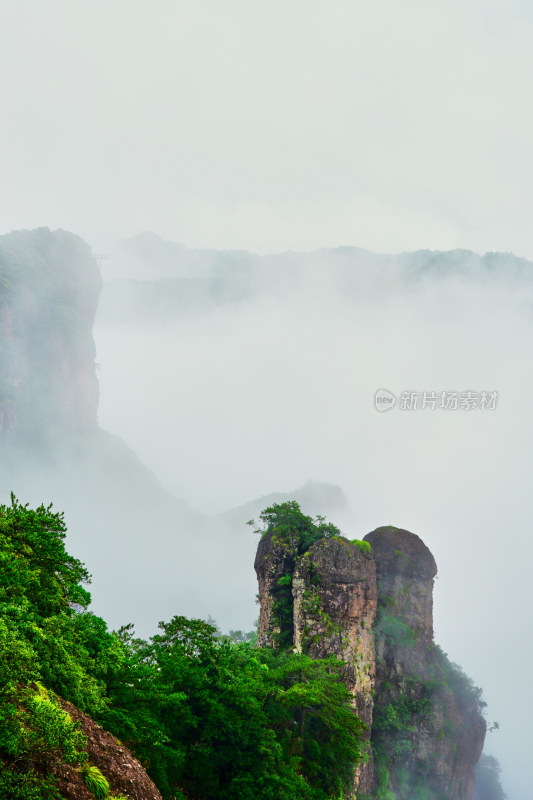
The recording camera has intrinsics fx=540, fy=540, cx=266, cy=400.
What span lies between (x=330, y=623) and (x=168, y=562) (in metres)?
154

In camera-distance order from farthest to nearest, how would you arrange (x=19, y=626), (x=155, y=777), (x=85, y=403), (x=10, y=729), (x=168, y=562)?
1. (x=168, y=562)
2. (x=85, y=403)
3. (x=155, y=777)
4. (x=19, y=626)
5. (x=10, y=729)

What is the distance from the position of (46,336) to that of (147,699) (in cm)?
13349

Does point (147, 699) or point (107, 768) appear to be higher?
Answer: point (147, 699)

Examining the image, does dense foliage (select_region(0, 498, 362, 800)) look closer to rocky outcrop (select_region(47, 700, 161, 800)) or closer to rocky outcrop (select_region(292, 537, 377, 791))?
rocky outcrop (select_region(47, 700, 161, 800))

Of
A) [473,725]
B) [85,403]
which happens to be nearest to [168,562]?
[85,403]

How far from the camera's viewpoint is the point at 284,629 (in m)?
43.1

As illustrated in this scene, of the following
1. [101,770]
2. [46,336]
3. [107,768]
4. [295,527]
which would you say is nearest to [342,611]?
[295,527]

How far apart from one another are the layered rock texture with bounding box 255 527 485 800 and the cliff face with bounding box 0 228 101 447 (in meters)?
95.6

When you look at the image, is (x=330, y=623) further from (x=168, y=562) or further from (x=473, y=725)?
(x=168, y=562)

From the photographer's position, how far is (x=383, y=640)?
45.6 meters

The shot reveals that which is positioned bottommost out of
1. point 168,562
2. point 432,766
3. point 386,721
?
point 432,766

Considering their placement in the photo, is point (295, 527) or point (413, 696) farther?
point (295, 527)

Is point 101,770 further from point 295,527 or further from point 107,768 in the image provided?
point 295,527

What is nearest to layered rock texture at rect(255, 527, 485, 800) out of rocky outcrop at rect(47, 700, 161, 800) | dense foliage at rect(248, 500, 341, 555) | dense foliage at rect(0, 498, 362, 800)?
dense foliage at rect(248, 500, 341, 555)
